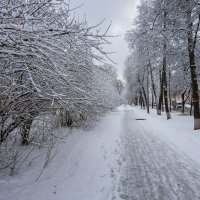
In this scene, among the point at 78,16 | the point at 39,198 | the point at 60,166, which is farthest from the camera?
the point at 60,166

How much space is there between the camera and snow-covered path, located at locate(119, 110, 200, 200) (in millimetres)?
4988

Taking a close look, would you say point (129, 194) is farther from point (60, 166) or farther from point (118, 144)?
point (118, 144)

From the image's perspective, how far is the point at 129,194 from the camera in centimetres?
498

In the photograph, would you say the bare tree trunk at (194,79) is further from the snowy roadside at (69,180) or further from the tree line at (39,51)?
the tree line at (39,51)

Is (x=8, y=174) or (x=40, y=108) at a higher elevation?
(x=40, y=108)

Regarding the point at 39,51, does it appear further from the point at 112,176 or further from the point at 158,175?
the point at 158,175

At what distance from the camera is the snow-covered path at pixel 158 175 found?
196 inches

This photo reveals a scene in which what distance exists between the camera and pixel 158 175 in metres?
6.14

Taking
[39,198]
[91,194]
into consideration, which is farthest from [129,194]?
[39,198]

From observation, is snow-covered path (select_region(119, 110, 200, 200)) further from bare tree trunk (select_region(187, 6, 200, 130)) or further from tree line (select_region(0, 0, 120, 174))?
bare tree trunk (select_region(187, 6, 200, 130))

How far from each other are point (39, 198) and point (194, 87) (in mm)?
11287

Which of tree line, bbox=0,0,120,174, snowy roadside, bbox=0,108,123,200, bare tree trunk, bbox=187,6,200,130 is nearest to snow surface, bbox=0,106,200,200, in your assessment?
snowy roadside, bbox=0,108,123,200

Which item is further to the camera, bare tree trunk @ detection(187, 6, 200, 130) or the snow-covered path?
bare tree trunk @ detection(187, 6, 200, 130)

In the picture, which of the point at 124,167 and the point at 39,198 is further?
the point at 124,167
